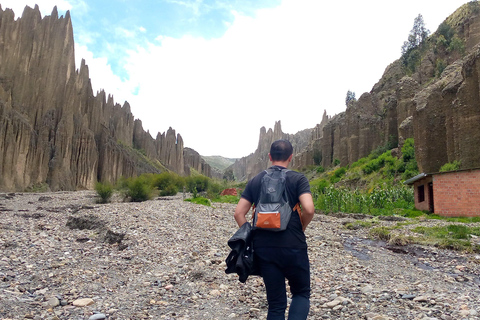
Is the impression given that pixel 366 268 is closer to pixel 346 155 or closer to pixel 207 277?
pixel 207 277

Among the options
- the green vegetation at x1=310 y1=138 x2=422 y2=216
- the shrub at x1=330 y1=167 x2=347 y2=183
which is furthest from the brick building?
the shrub at x1=330 y1=167 x2=347 y2=183

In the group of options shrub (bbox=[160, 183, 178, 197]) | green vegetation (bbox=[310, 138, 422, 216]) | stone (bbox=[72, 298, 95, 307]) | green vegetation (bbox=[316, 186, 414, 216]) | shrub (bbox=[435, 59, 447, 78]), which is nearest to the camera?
stone (bbox=[72, 298, 95, 307])

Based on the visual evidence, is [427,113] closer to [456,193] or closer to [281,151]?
[456,193]

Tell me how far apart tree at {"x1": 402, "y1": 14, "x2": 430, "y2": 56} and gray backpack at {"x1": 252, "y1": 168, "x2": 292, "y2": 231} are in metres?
68.1

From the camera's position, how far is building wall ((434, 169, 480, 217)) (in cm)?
1866

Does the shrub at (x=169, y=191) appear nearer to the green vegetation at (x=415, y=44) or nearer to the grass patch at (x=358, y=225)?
the grass patch at (x=358, y=225)

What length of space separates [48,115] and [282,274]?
67.9 metres

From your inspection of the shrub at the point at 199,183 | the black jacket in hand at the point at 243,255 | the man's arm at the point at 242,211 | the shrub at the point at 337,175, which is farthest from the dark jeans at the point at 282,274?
the shrub at the point at 199,183

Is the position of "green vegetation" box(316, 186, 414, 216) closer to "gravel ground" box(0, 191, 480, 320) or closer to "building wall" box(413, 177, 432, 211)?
"building wall" box(413, 177, 432, 211)

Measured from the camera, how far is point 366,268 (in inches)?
337

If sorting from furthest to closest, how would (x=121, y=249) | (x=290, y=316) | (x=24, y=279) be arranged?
1. (x=121, y=249)
2. (x=24, y=279)
3. (x=290, y=316)

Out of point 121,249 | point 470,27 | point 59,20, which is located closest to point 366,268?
point 121,249

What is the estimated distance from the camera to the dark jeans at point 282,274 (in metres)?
3.63

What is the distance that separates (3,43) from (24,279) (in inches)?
2753
